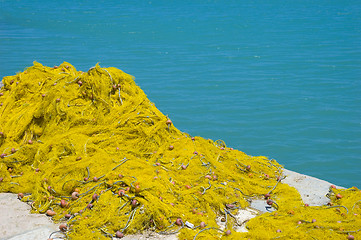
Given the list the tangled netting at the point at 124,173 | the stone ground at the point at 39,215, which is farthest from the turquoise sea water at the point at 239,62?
the tangled netting at the point at 124,173

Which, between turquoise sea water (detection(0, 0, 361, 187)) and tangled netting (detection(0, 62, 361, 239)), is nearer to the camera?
tangled netting (detection(0, 62, 361, 239))

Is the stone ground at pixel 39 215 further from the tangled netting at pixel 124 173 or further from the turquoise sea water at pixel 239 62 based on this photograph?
the turquoise sea water at pixel 239 62

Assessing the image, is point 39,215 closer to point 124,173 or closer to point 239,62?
point 124,173

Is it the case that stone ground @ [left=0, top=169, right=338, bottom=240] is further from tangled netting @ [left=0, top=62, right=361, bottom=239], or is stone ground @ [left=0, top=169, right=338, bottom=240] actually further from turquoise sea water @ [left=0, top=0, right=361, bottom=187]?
turquoise sea water @ [left=0, top=0, right=361, bottom=187]

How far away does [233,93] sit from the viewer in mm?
14102

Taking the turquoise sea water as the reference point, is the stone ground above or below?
below

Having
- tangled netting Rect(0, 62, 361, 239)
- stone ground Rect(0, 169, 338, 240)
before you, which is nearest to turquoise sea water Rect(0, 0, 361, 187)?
stone ground Rect(0, 169, 338, 240)

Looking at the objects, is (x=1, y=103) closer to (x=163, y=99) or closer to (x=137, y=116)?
(x=137, y=116)

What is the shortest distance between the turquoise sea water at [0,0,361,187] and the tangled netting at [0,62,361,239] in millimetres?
4022

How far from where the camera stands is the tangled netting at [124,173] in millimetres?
4883

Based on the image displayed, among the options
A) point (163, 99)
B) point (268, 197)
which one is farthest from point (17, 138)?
point (163, 99)

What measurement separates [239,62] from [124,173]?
43.1 ft

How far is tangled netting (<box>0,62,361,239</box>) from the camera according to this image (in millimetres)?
4883

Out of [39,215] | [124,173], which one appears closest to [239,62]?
[124,173]
